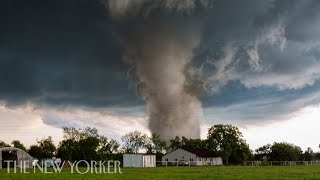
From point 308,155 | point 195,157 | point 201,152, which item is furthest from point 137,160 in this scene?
point 308,155

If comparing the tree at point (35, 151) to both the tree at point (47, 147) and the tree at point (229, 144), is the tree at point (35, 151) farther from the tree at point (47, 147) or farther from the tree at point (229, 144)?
the tree at point (229, 144)

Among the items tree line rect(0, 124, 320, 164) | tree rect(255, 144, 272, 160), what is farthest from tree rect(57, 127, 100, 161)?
tree rect(255, 144, 272, 160)

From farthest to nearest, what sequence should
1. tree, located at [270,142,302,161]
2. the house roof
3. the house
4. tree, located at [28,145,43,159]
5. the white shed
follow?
tree, located at [28,145,43,159] < tree, located at [270,142,302,161] < the house roof < the house < the white shed

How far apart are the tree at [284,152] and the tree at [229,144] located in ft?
60.3

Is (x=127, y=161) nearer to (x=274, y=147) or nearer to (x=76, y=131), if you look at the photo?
(x=76, y=131)

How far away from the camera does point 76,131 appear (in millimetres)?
139250

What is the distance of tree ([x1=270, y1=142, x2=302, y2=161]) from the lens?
146188 mm

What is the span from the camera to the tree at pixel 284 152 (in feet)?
480

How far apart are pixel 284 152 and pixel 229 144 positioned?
25691 millimetres

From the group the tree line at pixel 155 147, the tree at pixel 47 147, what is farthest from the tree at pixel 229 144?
the tree at pixel 47 147

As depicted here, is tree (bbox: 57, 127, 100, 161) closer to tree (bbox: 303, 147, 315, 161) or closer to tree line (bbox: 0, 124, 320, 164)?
tree line (bbox: 0, 124, 320, 164)

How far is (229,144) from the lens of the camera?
13288cm

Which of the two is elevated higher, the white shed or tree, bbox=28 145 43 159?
tree, bbox=28 145 43 159

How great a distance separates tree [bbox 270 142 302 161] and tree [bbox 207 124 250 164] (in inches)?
723
